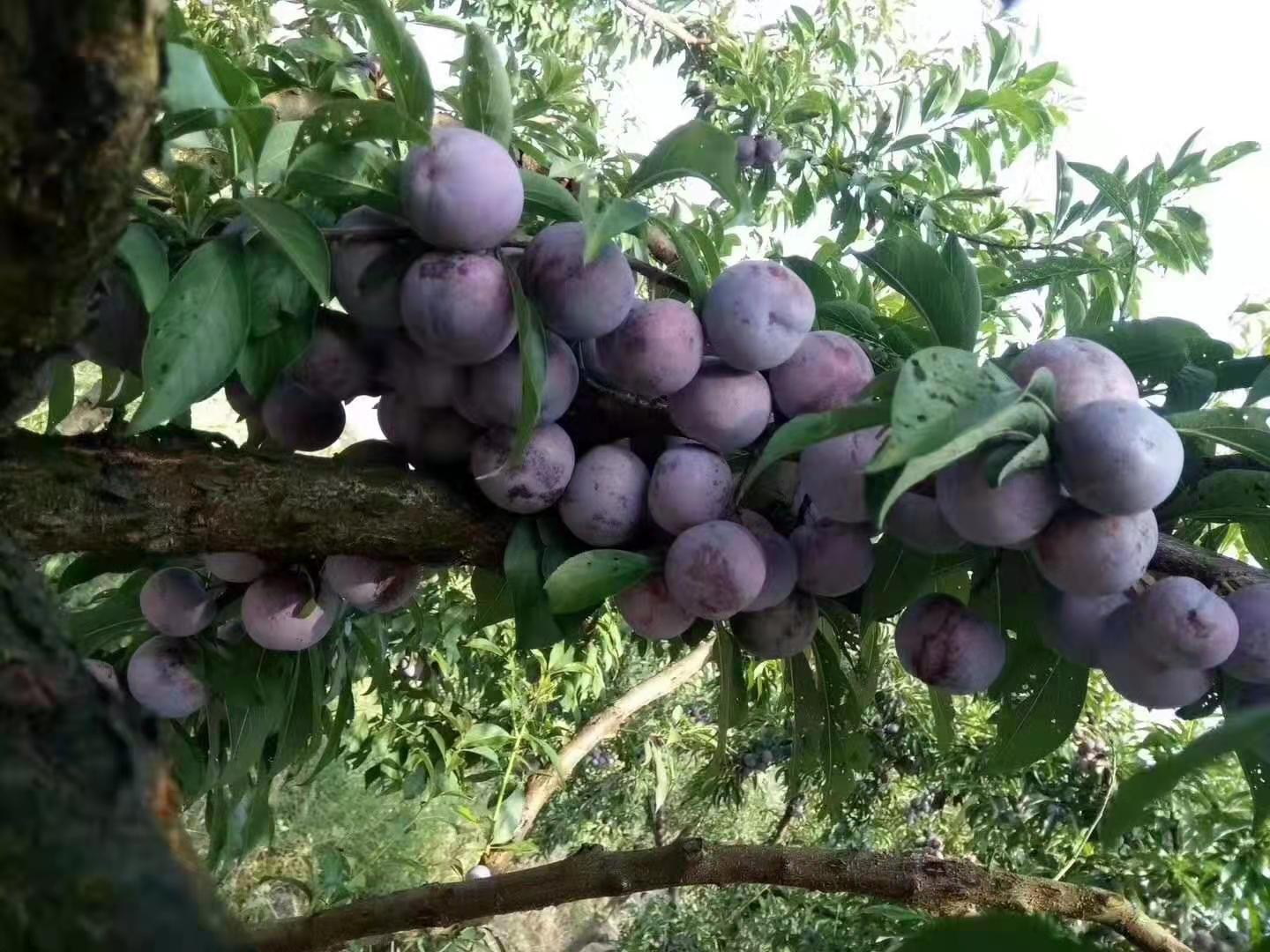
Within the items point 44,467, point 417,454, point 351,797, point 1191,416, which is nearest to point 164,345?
point 44,467

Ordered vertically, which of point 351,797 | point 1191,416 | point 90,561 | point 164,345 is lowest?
point 351,797

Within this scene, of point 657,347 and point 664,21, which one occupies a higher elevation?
point 657,347

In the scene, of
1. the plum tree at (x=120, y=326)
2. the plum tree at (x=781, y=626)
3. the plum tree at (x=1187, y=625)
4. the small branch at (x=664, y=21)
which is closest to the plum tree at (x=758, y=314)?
the plum tree at (x=781, y=626)

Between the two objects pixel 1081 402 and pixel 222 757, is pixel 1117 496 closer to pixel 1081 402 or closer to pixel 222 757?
pixel 1081 402

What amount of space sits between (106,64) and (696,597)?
529 millimetres

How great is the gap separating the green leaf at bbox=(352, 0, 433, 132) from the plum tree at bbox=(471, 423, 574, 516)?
9.9 inches

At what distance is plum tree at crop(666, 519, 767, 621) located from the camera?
714 millimetres

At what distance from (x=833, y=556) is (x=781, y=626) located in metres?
0.10

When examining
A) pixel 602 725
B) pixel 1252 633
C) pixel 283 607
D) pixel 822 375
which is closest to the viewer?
pixel 1252 633

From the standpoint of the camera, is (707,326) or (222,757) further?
(222,757)

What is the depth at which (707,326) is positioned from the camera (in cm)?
77

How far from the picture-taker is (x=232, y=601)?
3.14 ft

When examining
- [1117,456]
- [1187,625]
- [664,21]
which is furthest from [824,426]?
[664,21]

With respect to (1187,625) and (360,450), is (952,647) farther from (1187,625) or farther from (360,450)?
(360,450)
